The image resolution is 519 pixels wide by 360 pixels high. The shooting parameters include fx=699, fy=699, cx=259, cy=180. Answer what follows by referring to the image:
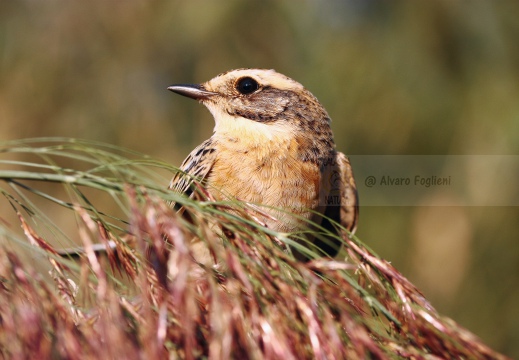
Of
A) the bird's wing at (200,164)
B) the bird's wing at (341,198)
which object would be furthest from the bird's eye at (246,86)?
the bird's wing at (341,198)

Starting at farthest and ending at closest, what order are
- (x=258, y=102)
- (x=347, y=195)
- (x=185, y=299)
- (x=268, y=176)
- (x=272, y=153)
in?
(x=347, y=195) < (x=258, y=102) < (x=272, y=153) < (x=268, y=176) < (x=185, y=299)

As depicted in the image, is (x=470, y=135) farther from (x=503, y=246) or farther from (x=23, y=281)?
(x=23, y=281)

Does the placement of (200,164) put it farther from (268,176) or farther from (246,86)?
(246,86)

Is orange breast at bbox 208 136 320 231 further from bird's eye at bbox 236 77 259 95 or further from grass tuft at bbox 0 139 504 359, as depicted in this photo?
grass tuft at bbox 0 139 504 359

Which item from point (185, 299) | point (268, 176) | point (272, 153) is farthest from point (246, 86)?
point (185, 299)

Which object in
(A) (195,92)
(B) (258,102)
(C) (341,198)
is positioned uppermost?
(B) (258,102)

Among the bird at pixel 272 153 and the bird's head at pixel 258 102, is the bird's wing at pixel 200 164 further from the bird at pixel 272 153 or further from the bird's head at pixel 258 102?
the bird's head at pixel 258 102

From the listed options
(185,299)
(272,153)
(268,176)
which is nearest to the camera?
(185,299)
